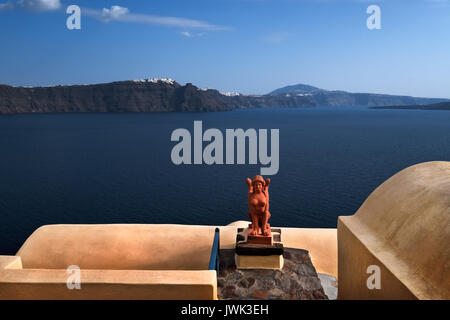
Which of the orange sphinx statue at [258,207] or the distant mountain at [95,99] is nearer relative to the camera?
the orange sphinx statue at [258,207]

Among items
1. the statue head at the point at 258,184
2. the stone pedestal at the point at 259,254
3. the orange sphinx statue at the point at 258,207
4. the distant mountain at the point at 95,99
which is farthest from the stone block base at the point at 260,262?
the distant mountain at the point at 95,99

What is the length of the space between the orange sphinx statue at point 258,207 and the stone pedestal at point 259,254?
Result: 0.39 feet

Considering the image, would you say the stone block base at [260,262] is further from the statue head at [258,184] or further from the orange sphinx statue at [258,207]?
the statue head at [258,184]

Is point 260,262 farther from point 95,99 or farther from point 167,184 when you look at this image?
point 95,99

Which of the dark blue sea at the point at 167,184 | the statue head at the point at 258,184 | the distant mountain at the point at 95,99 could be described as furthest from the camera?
the distant mountain at the point at 95,99

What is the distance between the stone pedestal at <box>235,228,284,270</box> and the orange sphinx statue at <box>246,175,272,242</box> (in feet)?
0.39

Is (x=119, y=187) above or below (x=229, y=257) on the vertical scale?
below

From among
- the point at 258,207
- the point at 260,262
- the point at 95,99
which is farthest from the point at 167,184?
the point at 95,99

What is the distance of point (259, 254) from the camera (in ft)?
31.5

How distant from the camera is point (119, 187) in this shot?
40.6 metres

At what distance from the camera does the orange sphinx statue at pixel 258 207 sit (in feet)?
31.3
